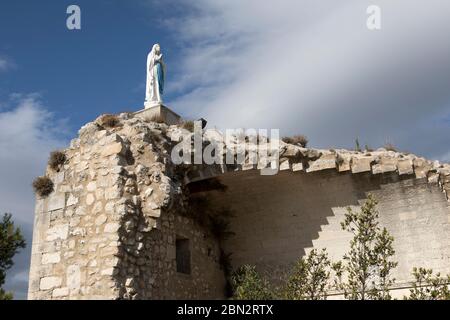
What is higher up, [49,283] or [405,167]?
[405,167]

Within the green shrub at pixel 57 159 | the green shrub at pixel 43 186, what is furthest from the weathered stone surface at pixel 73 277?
the green shrub at pixel 57 159

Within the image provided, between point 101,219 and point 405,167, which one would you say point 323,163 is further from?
point 101,219

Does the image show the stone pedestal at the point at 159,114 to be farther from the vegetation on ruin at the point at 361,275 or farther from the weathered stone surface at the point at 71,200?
the vegetation on ruin at the point at 361,275

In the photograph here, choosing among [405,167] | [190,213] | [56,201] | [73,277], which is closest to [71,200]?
[56,201]

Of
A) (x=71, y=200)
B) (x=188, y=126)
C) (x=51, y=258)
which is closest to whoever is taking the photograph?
(x=51, y=258)

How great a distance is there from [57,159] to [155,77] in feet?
11.5

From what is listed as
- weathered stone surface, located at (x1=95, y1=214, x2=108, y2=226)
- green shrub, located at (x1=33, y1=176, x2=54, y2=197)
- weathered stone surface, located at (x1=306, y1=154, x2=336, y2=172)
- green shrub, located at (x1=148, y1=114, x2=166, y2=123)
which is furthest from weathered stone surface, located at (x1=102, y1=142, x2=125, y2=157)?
weathered stone surface, located at (x1=306, y1=154, x2=336, y2=172)

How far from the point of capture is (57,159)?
984 centimetres

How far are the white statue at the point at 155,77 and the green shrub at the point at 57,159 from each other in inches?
104

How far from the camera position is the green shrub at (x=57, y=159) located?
32.3ft

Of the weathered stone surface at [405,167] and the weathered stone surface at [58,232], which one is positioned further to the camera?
the weathered stone surface at [405,167]

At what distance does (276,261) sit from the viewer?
471 inches

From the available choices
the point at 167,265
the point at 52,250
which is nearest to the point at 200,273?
the point at 167,265
